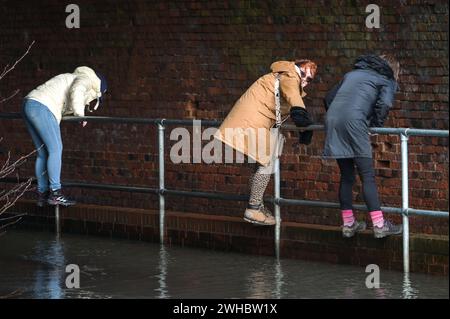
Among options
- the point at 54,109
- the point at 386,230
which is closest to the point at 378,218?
the point at 386,230

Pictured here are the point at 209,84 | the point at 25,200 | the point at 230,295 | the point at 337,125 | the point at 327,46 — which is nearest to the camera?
the point at 230,295

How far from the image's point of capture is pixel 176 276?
12.5 meters

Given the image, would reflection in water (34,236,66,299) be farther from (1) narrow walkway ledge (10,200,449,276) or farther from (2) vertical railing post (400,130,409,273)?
(2) vertical railing post (400,130,409,273)

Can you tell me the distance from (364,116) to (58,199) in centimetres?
371

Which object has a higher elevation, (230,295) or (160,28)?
(160,28)

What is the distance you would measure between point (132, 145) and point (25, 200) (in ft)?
4.32

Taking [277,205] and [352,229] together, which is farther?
[277,205]

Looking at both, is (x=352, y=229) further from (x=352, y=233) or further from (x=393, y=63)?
(x=393, y=63)

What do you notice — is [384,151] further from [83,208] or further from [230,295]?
[83,208]

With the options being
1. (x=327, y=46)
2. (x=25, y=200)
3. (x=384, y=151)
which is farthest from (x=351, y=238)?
(x=25, y=200)

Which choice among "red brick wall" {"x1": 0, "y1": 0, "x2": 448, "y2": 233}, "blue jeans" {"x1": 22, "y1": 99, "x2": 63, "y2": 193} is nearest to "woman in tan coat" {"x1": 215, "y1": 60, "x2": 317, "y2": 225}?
"red brick wall" {"x1": 0, "y1": 0, "x2": 448, "y2": 233}

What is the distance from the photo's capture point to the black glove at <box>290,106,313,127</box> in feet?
42.2

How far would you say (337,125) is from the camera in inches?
493

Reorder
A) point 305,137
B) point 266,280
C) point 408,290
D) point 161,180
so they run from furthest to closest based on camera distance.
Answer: point 161,180 → point 305,137 → point 266,280 → point 408,290
